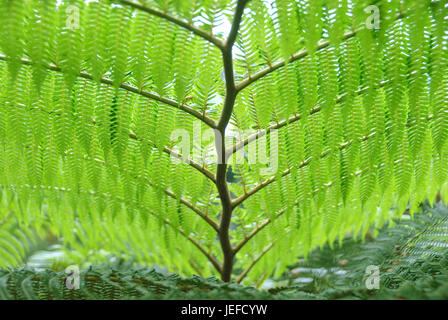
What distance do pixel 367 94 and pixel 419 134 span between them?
27 centimetres

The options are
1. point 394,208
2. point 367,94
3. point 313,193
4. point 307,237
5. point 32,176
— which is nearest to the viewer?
point 367,94

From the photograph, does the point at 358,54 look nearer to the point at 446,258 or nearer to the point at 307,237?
the point at 446,258

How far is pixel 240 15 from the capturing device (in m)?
0.82

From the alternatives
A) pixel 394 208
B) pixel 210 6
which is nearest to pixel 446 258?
pixel 210 6

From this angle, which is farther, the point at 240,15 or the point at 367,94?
the point at 367,94

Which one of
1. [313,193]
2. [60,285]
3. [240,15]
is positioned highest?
[240,15]
